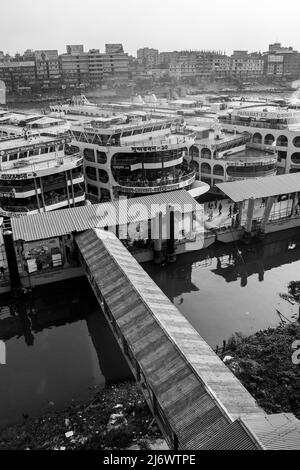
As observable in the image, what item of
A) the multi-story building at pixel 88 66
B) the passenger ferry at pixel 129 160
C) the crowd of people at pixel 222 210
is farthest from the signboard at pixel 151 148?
the multi-story building at pixel 88 66

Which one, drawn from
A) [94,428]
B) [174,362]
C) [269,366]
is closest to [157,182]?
[269,366]

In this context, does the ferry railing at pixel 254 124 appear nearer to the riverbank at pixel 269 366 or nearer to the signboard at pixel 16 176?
the signboard at pixel 16 176

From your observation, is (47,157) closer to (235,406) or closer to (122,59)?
(235,406)

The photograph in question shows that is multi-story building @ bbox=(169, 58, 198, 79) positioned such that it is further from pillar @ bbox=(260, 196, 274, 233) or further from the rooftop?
pillar @ bbox=(260, 196, 274, 233)

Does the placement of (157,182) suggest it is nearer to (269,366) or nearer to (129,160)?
(129,160)

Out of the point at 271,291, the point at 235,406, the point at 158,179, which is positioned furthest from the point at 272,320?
the point at 158,179

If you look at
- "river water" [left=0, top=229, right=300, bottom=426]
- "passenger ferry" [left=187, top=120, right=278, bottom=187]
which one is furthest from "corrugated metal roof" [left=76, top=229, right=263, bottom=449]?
"passenger ferry" [left=187, top=120, right=278, bottom=187]

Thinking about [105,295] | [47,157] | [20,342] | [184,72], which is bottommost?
[20,342]
